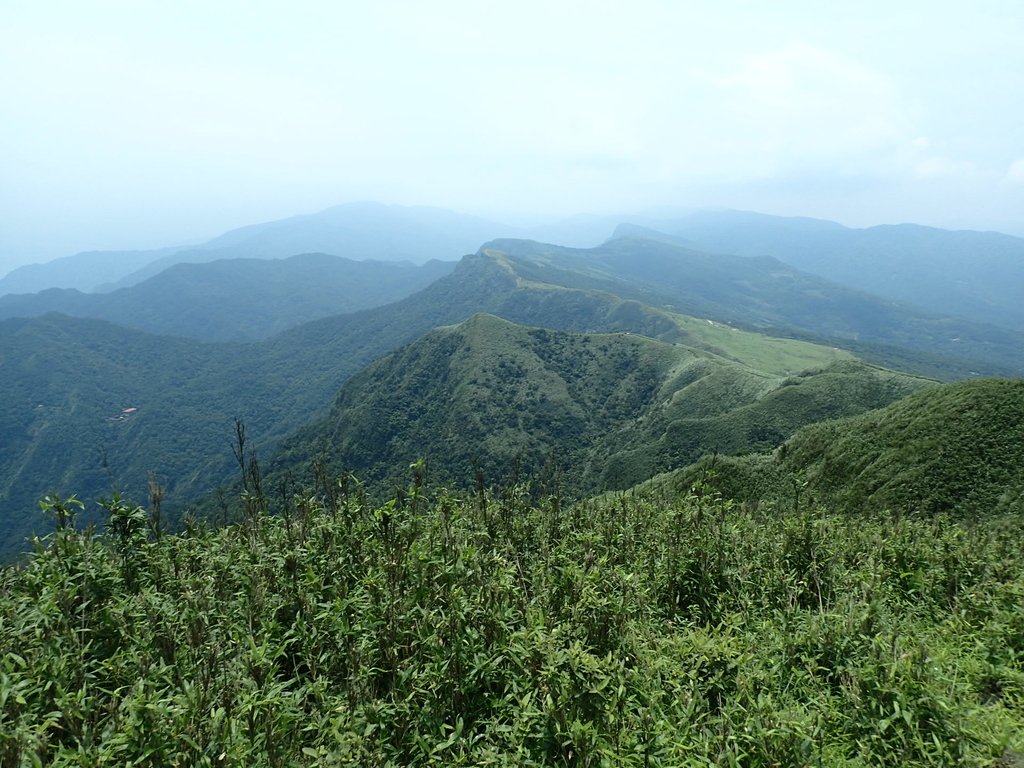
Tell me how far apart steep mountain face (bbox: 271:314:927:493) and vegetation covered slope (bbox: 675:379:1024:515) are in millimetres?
37100

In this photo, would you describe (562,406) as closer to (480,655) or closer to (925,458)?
(925,458)

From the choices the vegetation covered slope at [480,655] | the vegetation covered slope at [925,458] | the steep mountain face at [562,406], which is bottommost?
the steep mountain face at [562,406]

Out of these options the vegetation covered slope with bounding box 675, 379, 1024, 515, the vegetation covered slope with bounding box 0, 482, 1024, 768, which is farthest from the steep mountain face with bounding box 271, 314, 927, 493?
the vegetation covered slope with bounding box 0, 482, 1024, 768

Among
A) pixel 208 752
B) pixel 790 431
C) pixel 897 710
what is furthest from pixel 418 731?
pixel 790 431

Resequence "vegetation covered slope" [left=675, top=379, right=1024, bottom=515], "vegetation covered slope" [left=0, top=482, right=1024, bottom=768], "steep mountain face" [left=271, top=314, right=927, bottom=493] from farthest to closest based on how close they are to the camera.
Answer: "steep mountain face" [left=271, top=314, right=927, bottom=493]
"vegetation covered slope" [left=675, top=379, right=1024, bottom=515]
"vegetation covered slope" [left=0, top=482, right=1024, bottom=768]

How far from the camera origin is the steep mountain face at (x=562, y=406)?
3994 inches

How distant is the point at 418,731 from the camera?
19.9 ft

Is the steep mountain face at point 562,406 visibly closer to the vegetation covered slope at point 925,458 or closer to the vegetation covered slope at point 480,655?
the vegetation covered slope at point 925,458

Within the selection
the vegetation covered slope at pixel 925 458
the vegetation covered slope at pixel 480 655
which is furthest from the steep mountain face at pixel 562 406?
the vegetation covered slope at pixel 480 655

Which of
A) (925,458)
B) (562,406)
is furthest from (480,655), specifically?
(562,406)

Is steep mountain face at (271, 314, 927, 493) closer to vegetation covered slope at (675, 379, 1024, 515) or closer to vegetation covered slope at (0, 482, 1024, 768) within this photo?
vegetation covered slope at (675, 379, 1024, 515)

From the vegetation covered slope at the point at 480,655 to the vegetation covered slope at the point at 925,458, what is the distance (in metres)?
21.0

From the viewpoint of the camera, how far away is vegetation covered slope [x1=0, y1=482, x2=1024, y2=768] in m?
5.52

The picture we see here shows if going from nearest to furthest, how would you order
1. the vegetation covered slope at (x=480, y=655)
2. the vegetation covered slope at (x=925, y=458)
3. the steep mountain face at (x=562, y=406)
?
1. the vegetation covered slope at (x=480, y=655)
2. the vegetation covered slope at (x=925, y=458)
3. the steep mountain face at (x=562, y=406)
